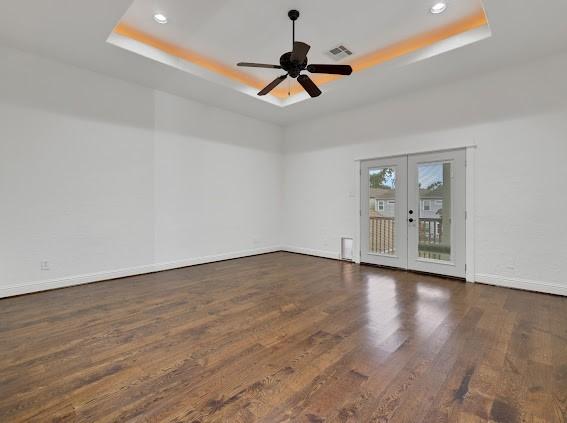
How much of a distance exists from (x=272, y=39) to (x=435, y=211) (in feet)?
12.7

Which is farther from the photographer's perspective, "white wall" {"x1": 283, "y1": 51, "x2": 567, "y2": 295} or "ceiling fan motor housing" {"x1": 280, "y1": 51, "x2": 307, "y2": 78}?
"white wall" {"x1": 283, "y1": 51, "x2": 567, "y2": 295}

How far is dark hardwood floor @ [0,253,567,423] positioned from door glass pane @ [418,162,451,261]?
1028 mm

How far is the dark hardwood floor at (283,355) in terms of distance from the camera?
5.54 ft

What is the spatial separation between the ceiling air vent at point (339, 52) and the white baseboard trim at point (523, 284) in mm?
4094

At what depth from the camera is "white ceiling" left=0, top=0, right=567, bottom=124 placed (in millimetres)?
3020

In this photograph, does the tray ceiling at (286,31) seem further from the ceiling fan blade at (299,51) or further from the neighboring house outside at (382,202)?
the neighboring house outside at (382,202)

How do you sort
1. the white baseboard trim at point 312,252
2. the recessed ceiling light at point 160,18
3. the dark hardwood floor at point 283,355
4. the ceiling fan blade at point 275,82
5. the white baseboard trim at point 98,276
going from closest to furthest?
the dark hardwood floor at point 283,355 → the recessed ceiling light at point 160,18 → the ceiling fan blade at point 275,82 → the white baseboard trim at point 98,276 → the white baseboard trim at point 312,252

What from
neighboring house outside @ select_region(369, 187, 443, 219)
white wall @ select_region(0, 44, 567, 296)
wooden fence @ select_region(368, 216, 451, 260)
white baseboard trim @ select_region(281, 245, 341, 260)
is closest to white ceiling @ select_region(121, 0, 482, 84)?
white wall @ select_region(0, 44, 567, 296)

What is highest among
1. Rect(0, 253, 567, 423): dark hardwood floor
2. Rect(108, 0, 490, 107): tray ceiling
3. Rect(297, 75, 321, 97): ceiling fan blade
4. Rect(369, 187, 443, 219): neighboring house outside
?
Rect(108, 0, 490, 107): tray ceiling

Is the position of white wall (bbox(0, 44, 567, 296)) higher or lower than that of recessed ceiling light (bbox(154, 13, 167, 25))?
lower

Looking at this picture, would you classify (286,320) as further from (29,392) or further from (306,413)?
(29,392)

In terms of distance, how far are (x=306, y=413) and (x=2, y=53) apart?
214 inches

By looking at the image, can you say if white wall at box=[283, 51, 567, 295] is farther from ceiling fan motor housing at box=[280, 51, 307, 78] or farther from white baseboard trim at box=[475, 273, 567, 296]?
ceiling fan motor housing at box=[280, 51, 307, 78]

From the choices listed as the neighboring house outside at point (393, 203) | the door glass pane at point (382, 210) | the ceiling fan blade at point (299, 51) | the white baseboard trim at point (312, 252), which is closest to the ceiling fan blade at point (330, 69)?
the ceiling fan blade at point (299, 51)
